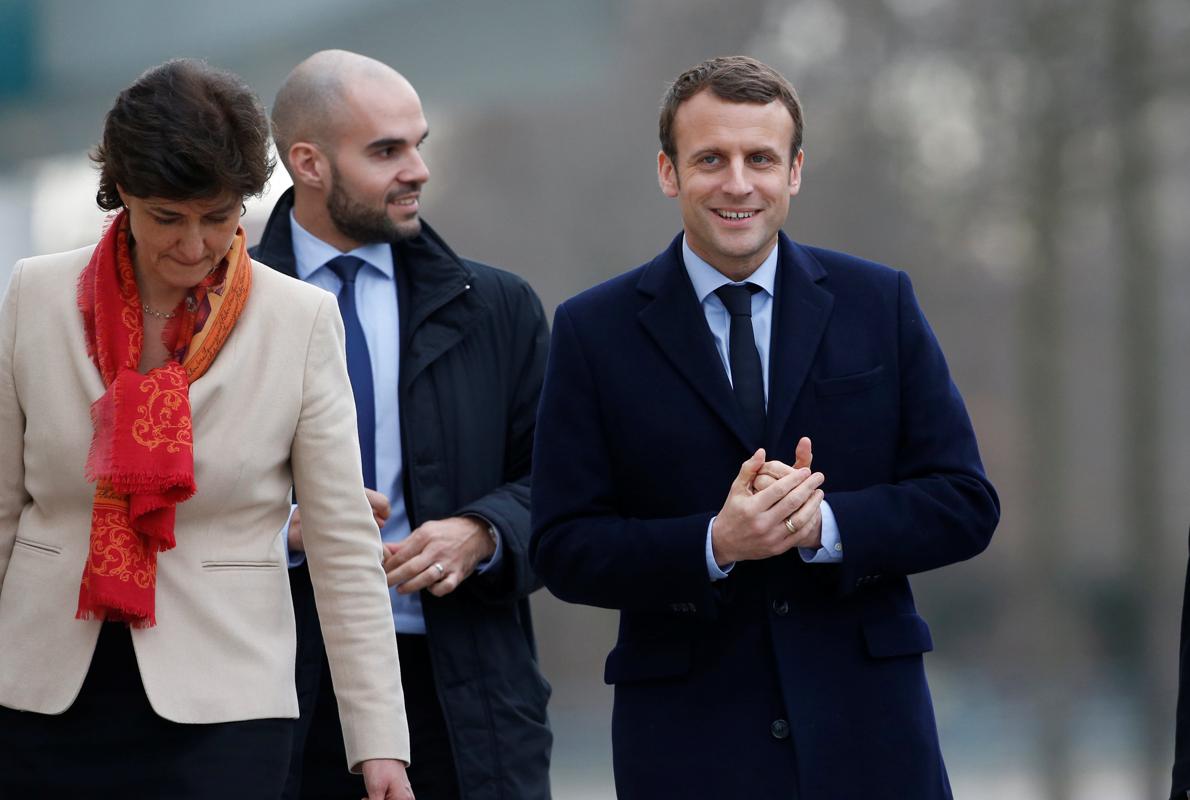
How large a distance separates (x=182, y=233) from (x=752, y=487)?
3.23 feet

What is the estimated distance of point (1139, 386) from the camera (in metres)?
6.70

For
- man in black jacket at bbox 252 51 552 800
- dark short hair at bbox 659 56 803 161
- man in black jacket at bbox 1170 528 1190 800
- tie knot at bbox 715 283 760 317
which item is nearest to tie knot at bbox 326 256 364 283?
man in black jacket at bbox 252 51 552 800

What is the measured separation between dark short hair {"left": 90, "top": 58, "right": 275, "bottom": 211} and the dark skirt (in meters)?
0.71

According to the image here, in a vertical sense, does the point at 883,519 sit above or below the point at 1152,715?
above

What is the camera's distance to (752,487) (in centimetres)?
278

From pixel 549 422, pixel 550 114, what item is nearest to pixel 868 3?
pixel 550 114

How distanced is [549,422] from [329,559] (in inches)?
19.6

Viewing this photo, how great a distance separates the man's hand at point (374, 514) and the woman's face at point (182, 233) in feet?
2.62

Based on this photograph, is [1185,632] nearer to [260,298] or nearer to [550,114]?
[260,298]

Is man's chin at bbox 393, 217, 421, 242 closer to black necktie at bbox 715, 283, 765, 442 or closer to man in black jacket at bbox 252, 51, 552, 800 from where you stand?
man in black jacket at bbox 252, 51, 552, 800

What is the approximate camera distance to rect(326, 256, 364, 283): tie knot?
12.3ft

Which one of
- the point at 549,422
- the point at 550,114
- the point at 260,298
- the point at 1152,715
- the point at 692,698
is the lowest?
the point at 1152,715

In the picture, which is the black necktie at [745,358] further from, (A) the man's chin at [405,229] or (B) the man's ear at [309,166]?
(B) the man's ear at [309,166]

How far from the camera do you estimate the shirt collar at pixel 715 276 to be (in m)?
3.05
